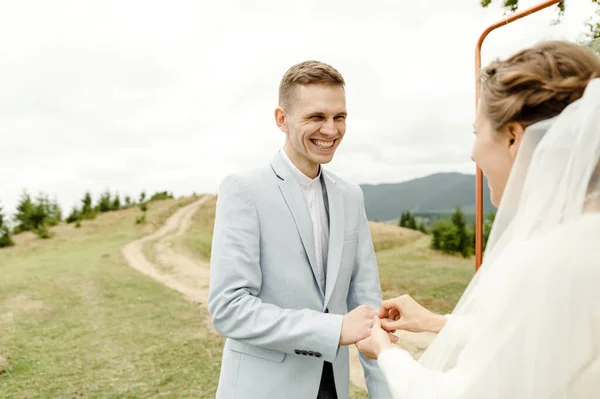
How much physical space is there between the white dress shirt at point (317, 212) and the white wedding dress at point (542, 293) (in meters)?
0.90

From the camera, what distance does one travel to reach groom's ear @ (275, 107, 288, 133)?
8.76 ft

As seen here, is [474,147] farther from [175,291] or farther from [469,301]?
[175,291]

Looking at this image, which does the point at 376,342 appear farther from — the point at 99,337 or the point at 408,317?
the point at 99,337

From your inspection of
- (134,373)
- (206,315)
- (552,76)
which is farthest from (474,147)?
(206,315)

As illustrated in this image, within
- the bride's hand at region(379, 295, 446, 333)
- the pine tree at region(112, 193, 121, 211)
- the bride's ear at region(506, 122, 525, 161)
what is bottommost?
the pine tree at region(112, 193, 121, 211)

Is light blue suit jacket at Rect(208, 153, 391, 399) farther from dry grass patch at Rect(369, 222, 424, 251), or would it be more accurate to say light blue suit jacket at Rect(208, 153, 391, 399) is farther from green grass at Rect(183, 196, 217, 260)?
dry grass patch at Rect(369, 222, 424, 251)

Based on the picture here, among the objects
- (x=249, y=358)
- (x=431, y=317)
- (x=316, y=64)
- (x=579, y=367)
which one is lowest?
(x=249, y=358)

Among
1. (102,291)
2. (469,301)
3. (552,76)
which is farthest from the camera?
(102,291)

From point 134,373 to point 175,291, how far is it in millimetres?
6911

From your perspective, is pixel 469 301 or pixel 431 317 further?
pixel 431 317

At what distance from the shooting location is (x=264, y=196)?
2406 millimetres

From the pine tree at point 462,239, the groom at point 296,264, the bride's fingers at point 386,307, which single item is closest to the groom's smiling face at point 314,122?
the groom at point 296,264

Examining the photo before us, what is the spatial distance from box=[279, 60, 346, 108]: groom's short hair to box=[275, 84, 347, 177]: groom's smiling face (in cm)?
2

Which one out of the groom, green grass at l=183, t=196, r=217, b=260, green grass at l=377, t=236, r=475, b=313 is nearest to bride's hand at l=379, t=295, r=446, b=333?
the groom
